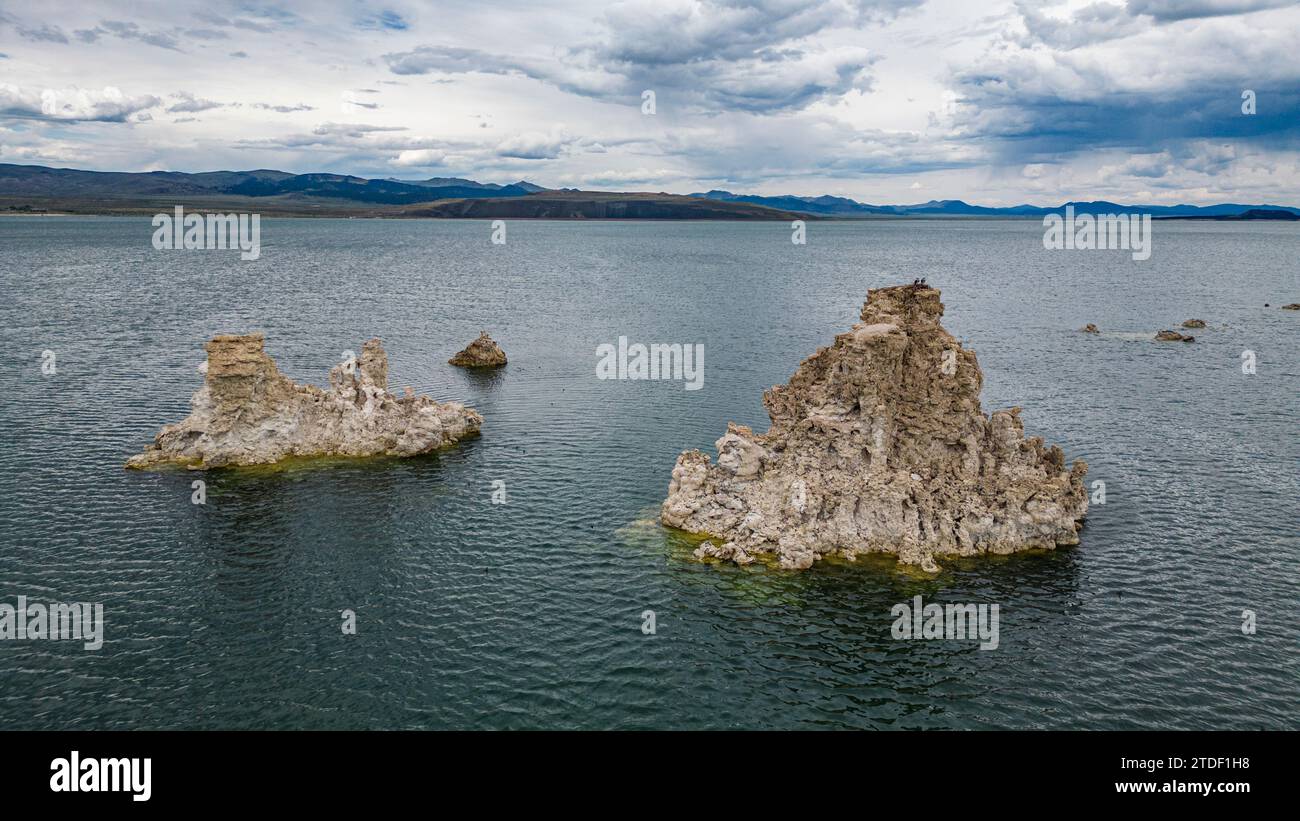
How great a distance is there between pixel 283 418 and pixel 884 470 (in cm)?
4148

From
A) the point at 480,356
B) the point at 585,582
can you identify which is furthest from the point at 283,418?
the point at 480,356

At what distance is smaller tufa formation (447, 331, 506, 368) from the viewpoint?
90875 millimetres

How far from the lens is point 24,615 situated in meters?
37.2

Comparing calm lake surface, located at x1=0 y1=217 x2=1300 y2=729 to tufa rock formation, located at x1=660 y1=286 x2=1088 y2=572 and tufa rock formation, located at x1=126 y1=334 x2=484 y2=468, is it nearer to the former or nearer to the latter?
tufa rock formation, located at x1=660 y1=286 x2=1088 y2=572

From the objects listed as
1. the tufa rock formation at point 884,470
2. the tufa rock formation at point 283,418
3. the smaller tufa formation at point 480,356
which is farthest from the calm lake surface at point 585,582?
the smaller tufa formation at point 480,356

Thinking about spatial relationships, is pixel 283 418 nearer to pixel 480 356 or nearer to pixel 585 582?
pixel 585 582

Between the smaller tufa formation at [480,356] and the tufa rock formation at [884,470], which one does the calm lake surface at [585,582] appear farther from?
the smaller tufa formation at [480,356]

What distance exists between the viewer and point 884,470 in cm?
4709

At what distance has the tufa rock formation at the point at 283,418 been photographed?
190ft

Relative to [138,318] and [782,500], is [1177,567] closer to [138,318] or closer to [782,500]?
[782,500]

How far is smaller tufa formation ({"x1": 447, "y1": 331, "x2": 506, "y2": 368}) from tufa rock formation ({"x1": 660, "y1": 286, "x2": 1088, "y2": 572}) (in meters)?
45.7

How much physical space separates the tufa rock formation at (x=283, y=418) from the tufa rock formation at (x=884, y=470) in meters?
23.5

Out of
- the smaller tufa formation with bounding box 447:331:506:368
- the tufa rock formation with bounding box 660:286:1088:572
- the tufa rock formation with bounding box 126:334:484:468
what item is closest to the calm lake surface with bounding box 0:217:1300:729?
the tufa rock formation with bounding box 660:286:1088:572
